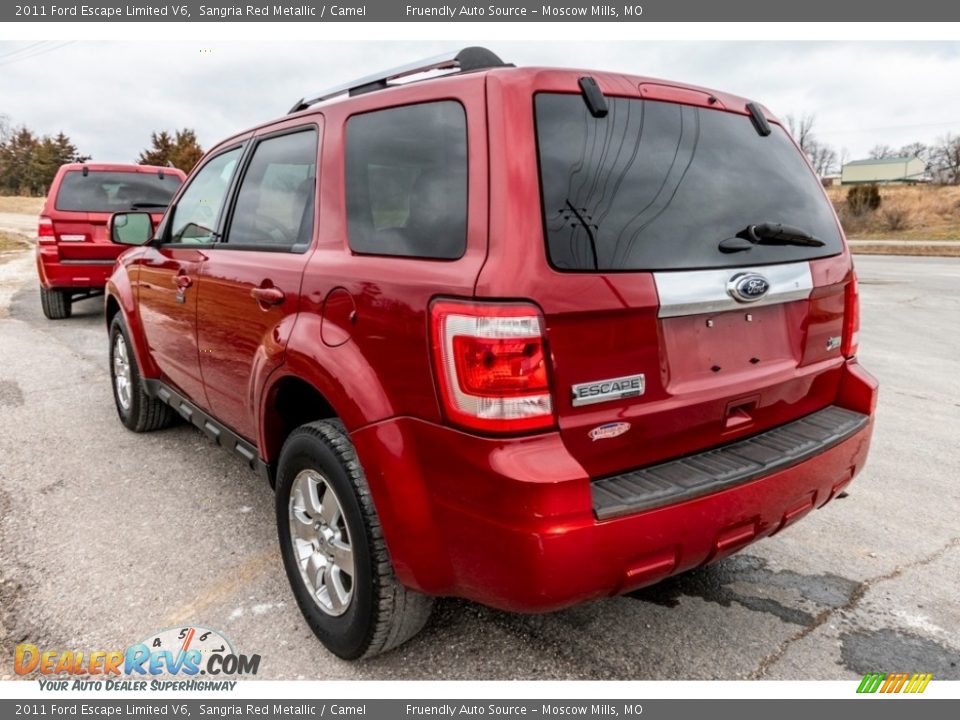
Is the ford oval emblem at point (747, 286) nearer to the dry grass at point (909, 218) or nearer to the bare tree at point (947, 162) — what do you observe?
the dry grass at point (909, 218)

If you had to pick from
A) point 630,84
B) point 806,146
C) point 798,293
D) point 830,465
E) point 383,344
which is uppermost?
point 806,146

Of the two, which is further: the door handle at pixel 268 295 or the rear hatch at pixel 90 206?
the rear hatch at pixel 90 206

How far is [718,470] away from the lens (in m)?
2.10

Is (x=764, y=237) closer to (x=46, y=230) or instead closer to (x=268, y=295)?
(x=268, y=295)

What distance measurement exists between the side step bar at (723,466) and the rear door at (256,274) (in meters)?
1.31

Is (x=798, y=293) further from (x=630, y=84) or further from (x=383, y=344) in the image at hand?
(x=383, y=344)

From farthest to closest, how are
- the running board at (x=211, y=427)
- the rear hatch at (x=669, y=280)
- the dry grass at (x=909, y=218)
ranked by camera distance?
the dry grass at (x=909, y=218)
the running board at (x=211, y=427)
the rear hatch at (x=669, y=280)

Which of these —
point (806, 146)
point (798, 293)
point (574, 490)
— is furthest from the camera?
point (806, 146)

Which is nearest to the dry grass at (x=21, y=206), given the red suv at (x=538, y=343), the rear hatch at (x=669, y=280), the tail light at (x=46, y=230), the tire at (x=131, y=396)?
the tail light at (x=46, y=230)

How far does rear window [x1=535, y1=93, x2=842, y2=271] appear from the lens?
1924 millimetres

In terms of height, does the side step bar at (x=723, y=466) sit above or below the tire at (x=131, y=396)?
above

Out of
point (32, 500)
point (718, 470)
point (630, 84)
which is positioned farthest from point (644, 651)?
point (32, 500)

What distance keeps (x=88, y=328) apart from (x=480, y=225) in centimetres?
833

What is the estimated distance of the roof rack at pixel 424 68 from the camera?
225 cm
